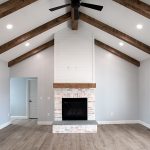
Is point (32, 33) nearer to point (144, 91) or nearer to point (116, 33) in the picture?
point (116, 33)

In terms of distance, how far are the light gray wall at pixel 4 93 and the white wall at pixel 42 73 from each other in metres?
0.66

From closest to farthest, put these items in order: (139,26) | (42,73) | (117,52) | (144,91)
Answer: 1. (139,26)
2. (144,91)
3. (117,52)
4. (42,73)

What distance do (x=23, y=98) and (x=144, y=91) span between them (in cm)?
651

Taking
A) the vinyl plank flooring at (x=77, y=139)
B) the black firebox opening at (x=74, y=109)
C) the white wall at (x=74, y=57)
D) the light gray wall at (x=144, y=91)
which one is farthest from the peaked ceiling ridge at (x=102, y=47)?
the vinyl plank flooring at (x=77, y=139)

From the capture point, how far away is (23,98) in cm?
1277

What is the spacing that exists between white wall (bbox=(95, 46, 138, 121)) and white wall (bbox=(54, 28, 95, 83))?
118 cm

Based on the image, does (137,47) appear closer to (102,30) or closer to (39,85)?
(102,30)

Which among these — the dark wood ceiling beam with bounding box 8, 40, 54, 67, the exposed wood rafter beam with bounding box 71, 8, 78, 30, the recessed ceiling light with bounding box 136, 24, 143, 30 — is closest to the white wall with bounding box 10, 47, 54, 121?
the dark wood ceiling beam with bounding box 8, 40, 54, 67

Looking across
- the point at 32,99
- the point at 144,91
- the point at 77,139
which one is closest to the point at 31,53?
the point at 32,99

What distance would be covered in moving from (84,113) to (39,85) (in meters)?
2.47

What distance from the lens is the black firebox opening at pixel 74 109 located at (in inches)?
370

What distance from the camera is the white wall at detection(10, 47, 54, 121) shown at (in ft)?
34.1

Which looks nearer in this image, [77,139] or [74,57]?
[77,139]

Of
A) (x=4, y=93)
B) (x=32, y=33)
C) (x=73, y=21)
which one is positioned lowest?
(x=4, y=93)
